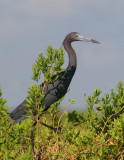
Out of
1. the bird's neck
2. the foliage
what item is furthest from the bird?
the foliage

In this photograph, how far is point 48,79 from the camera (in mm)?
4176

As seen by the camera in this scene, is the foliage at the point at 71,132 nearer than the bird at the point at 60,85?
Yes

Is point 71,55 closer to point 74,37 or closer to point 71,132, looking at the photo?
point 74,37

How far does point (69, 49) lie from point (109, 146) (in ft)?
13.7

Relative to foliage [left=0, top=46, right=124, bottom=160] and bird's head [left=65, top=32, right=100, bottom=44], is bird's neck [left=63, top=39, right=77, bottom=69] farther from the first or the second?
foliage [left=0, top=46, right=124, bottom=160]

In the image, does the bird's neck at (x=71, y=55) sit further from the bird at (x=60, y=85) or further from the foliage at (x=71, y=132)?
the foliage at (x=71, y=132)

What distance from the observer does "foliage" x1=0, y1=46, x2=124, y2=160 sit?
153 inches

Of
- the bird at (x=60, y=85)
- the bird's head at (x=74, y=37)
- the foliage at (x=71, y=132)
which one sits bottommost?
the foliage at (x=71, y=132)

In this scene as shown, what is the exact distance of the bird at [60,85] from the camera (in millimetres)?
6738

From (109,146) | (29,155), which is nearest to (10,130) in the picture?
(29,155)

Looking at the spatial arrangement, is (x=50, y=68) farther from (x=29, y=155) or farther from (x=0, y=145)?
(x=0, y=145)

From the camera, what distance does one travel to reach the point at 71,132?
14.1 ft

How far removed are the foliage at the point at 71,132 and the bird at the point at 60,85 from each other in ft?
5.07

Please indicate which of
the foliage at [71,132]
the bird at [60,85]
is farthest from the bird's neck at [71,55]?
the foliage at [71,132]
